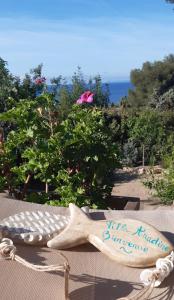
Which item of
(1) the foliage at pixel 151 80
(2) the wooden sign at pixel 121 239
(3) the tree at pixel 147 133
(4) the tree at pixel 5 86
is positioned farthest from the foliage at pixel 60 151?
(1) the foliage at pixel 151 80

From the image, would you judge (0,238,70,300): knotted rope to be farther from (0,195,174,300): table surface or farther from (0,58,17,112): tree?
(0,58,17,112): tree

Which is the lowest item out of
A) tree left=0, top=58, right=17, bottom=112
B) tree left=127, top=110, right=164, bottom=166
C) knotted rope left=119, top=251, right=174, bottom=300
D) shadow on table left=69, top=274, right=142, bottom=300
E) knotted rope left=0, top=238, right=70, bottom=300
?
tree left=127, top=110, right=164, bottom=166

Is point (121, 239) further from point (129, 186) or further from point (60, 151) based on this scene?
point (129, 186)

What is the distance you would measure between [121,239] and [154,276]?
14 cm

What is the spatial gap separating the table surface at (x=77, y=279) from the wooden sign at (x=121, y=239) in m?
0.02

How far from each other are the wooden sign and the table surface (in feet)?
0.07

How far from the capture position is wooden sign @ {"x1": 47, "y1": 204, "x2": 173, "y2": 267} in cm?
116

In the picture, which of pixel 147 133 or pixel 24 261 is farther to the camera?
pixel 147 133

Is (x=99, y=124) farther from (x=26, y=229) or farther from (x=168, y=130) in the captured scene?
(x=168, y=130)

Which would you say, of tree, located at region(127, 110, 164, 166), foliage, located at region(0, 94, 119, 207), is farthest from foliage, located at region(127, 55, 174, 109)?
foliage, located at region(0, 94, 119, 207)

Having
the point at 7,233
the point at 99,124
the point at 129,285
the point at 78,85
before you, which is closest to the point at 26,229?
the point at 7,233

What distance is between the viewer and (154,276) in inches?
42.8

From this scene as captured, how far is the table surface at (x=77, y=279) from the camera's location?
3.48 ft

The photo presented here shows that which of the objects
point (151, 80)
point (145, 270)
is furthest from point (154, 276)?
point (151, 80)
